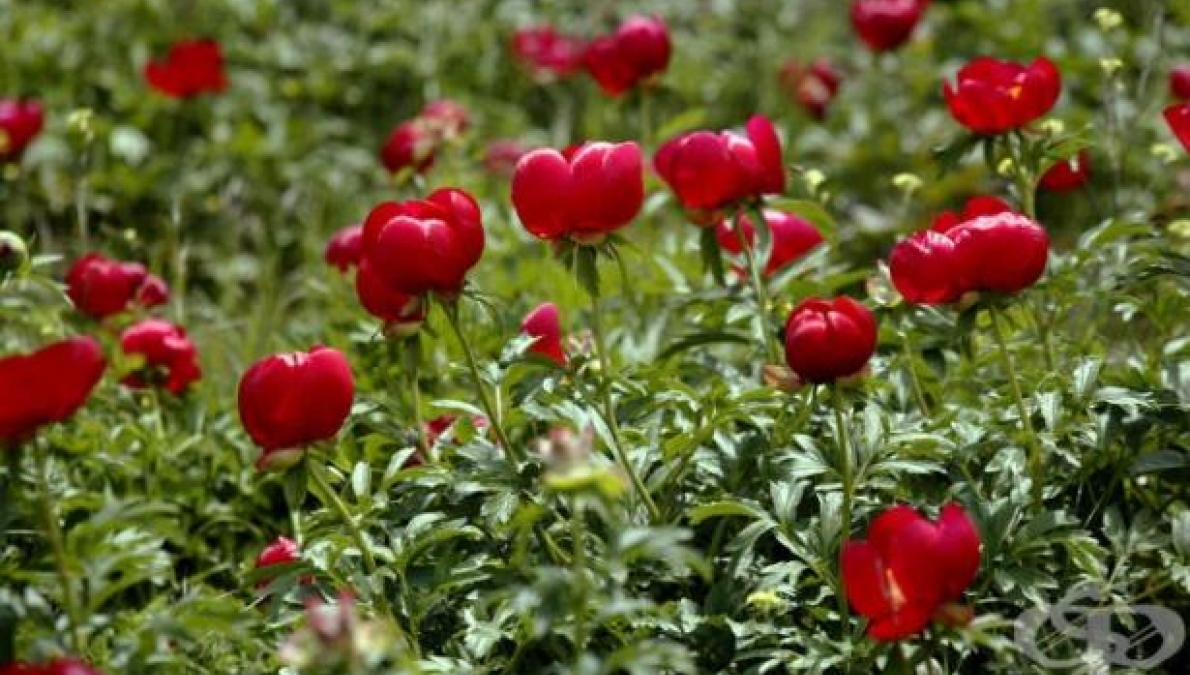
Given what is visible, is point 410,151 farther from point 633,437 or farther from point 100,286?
point 633,437

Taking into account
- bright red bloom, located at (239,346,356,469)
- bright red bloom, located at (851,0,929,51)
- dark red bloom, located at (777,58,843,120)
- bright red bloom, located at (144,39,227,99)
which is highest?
bright red bloom, located at (239,346,356,469)

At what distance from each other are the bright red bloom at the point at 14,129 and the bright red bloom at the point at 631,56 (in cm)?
120

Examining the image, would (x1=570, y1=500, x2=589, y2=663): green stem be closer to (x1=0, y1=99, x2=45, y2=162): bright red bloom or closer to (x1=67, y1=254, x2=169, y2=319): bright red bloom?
(x1=67, y1=254, x2=169, y2=319): bright red bloom

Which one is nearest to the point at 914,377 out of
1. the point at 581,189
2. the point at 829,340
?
the point at 829,340

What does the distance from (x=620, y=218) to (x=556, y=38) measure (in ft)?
10.4

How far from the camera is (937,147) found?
2.46 m

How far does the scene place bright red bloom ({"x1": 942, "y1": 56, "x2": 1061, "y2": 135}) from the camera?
91.8 inches

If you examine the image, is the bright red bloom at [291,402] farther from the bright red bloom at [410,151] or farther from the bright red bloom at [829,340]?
the bright red bloom at [410,151]

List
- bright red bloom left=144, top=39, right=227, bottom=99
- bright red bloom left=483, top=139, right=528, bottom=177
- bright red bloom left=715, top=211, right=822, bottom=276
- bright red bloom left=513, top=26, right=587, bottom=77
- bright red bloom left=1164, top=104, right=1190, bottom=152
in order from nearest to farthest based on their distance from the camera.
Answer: bright red bloom left=1164, top=104, right=1190, bottom=152, bright red bloom left=715, top=211, right=822, bottom=276, bright red bloom left=483, top=139, right=528, bottom=177, bright red bloom left=144, top=39, right=227, bottom=99, bright red bloom left=513, top=26, right=587, bottom=77

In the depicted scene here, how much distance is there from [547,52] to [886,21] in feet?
4.05

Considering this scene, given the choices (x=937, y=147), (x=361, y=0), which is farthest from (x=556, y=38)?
(x=937, y=147)

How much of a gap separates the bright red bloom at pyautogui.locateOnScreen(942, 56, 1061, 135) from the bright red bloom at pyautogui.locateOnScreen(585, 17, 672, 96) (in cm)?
109

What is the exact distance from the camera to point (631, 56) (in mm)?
3363

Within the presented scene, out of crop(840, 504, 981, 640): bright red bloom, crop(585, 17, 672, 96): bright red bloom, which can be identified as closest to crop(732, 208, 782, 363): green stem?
crop(840, 504, 981, 640): bright red bloom
